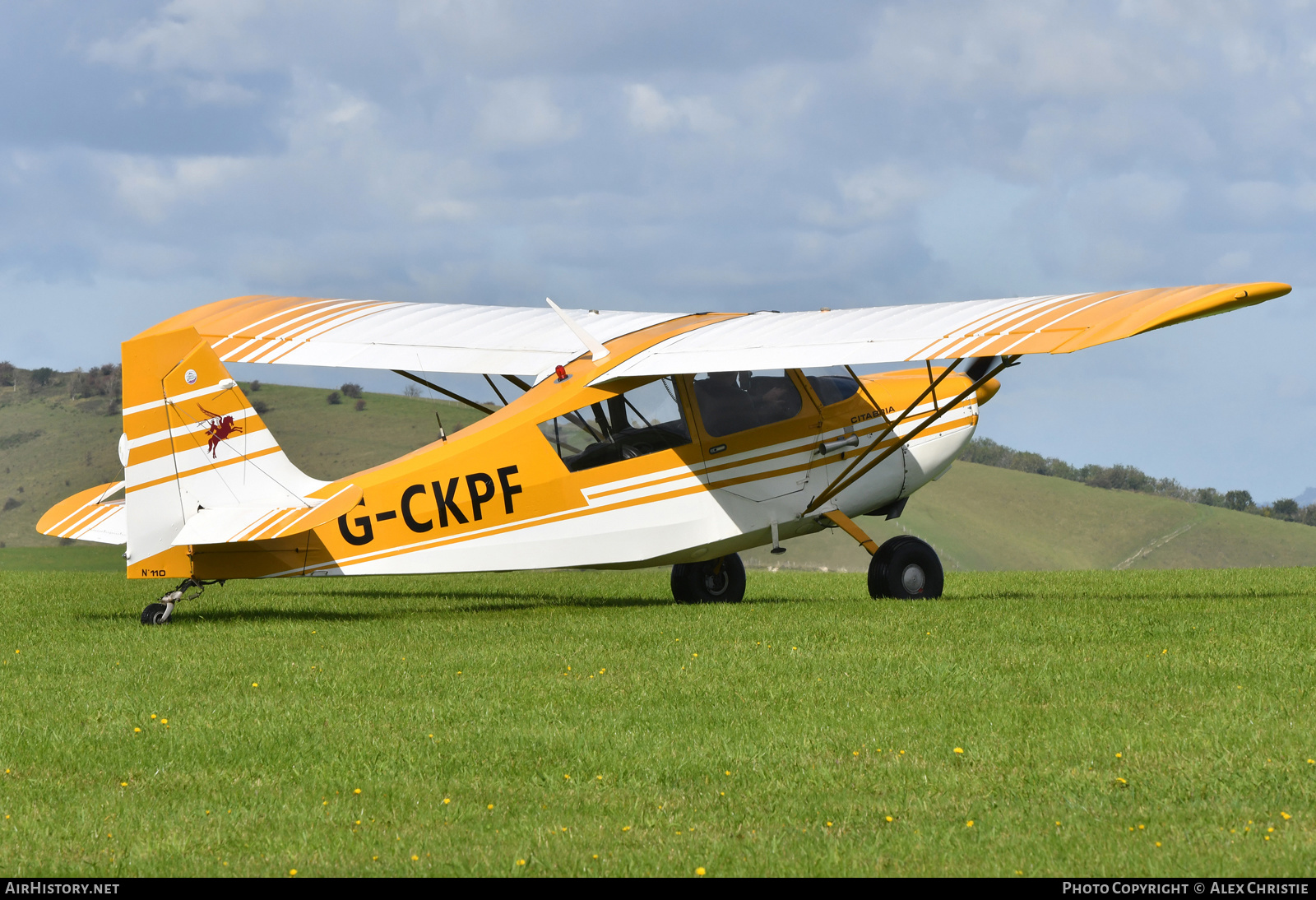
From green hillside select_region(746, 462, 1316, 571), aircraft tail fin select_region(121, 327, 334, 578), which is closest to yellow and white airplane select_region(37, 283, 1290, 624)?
aircraft tail fin select_region(121, 327, 334, 578)

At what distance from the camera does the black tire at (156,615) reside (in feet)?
34.9

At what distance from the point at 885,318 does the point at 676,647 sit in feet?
14.3

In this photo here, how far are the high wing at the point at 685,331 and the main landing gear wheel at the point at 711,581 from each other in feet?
8.42

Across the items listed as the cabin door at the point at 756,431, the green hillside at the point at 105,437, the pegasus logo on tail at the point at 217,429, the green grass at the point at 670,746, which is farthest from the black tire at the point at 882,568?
the green hillside at the point at 105,437

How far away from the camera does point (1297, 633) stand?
941cm

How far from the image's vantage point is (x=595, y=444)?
11.7 meters

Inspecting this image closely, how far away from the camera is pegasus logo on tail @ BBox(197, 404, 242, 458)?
1038cm

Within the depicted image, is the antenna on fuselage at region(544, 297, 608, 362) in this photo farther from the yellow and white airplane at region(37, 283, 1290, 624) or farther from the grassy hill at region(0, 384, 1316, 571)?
the grassy hill at region(0, 384, 1316, 571)

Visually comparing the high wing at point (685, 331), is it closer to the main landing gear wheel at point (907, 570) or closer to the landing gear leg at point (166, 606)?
the landing gear leg at point (166, 606)

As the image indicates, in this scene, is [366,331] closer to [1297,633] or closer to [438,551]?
[438,551]

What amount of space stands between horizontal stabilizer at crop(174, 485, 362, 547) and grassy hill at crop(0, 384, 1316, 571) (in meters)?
26.0

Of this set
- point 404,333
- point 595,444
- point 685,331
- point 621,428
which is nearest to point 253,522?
point 595,444

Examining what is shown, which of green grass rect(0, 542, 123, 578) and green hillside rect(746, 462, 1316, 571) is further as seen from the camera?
green hillside rect(746, 462, 1316, 571)

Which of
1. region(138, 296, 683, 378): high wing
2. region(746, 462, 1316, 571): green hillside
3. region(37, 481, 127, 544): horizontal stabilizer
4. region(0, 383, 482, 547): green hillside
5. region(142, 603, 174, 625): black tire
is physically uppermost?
region(0, 383, 482, 547): green hillside
